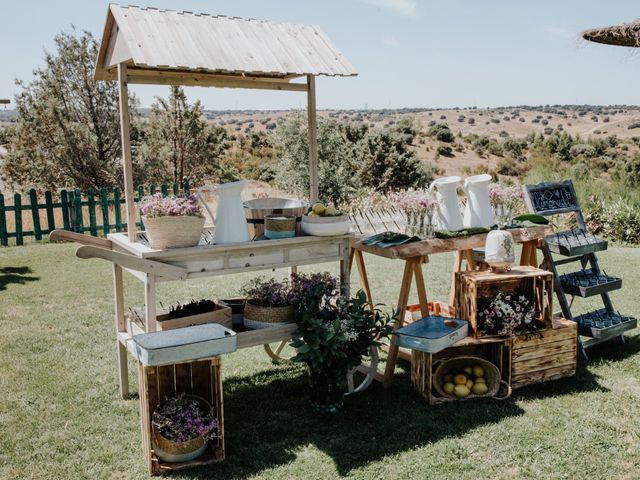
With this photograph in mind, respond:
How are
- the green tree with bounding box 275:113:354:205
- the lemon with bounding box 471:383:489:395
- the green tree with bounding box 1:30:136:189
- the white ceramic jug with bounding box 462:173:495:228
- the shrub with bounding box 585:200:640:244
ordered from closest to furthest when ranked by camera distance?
the lemon with bounding box 471:383:489:395, the white ceramic jug with bounding box 462:173:495:228, the shrub with bounding box 585:200:640:244, the green tree with bounding box 1:30:136:189, the green tree with bounding box 275:113:354:205

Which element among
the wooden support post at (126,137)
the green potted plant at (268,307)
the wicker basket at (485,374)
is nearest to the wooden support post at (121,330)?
the wooden support post at (126,137)

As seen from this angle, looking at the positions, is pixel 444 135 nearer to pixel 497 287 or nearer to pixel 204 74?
pixel 497 287

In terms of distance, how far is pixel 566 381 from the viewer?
14.0 feet

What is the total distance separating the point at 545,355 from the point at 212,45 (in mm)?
3002

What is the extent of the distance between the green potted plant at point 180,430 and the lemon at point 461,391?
1.61m

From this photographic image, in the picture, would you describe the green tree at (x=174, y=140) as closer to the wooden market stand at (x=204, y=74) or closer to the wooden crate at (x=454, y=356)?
the wooden market stand at (x=204, y=74)

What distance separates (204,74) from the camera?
3.96 m

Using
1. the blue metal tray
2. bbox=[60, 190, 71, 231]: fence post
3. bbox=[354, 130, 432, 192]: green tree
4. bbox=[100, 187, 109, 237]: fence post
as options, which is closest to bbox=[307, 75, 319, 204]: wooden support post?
the blue metal tray

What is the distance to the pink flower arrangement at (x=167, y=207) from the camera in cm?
340

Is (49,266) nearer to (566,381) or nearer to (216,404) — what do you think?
(216,404)

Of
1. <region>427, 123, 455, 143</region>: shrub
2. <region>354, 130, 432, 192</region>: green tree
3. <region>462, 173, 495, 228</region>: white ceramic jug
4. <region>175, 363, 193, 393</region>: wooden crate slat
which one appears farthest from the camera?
<region>427, 123, 455, 143</region>: shrub

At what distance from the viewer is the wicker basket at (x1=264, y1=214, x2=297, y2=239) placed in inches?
148

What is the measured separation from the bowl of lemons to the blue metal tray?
2.52 ft

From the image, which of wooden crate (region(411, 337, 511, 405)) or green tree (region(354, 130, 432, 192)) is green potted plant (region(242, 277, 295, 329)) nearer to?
wooden crate (region(411, 337, 511, 405))
